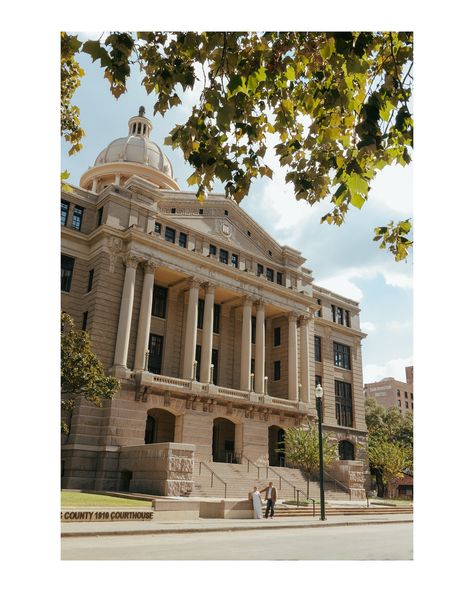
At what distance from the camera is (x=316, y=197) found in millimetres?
8945

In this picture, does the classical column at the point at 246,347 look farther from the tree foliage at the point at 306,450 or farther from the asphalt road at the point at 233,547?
the asphalt road at the point at 233,547

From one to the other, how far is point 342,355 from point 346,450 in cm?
876

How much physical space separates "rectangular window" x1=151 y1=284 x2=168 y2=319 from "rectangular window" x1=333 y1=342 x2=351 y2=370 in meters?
18.9

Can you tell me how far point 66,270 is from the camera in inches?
1315

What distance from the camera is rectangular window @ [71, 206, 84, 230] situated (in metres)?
34.3

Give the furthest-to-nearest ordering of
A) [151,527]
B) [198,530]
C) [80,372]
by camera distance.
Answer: [80,372] → [198,530] → [151,527]

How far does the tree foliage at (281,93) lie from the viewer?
7609 mm

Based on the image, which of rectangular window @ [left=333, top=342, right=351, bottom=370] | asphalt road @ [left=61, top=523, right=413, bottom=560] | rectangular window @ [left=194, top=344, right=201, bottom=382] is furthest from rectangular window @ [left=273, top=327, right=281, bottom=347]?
asphalt road @ [left=61, top=523, right=413, bottom=560]

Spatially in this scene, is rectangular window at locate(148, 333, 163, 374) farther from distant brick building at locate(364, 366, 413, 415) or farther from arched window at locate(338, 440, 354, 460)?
distant brick building at locate(364, 366, 413, 415)

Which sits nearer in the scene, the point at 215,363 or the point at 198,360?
the point at 198,360

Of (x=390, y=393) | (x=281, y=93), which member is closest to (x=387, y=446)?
(x=281, y=93)

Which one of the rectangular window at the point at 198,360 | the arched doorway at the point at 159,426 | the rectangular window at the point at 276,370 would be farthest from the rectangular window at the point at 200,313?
the rectangular window at the point at 276,370

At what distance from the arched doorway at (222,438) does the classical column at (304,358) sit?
20.7 feet

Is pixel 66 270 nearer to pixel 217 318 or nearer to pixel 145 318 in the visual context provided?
pixel 145 318
